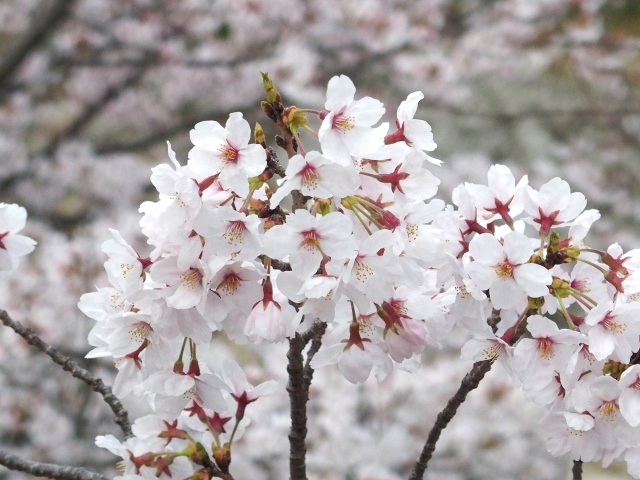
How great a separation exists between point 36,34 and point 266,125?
171cm

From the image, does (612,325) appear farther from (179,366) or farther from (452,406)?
(179,366)

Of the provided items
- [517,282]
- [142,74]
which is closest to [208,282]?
[517,282]

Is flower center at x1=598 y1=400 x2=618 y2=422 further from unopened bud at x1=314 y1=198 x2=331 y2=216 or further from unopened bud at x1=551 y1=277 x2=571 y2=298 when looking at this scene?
unopened bud at x1=314 y1=198 x2=331 y2=216

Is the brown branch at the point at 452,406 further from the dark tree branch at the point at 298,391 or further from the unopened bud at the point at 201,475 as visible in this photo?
the unopened bud at the point at 201,475

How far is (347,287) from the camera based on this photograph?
749mm

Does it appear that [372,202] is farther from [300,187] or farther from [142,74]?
[142,74]

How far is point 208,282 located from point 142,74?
3951 millimetres

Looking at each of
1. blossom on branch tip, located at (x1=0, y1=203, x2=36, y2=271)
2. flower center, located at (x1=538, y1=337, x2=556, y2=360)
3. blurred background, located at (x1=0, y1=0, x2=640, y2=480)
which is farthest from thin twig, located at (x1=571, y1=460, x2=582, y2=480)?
blurred background, located at (x1=0, y1=0, x2=640, y2=480)

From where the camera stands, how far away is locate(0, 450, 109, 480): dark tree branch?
0.89m

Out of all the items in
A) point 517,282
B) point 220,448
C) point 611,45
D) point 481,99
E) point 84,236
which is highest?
point 481,99

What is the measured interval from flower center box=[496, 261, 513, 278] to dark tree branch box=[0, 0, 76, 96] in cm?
266

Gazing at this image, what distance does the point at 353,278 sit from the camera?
0.74 metres

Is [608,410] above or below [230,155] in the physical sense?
below

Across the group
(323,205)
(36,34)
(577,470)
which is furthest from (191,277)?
(36,34)
